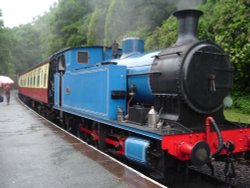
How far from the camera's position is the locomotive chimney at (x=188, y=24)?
592cm

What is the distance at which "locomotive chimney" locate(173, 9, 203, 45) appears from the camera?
19.4 feet

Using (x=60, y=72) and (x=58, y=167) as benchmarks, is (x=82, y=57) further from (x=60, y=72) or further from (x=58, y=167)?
(x=58, y=167)

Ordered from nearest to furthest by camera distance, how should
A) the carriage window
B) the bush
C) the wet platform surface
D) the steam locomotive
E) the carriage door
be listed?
the wet platform surface
the steam locomotive
the carriage window
the carriage door
the bush

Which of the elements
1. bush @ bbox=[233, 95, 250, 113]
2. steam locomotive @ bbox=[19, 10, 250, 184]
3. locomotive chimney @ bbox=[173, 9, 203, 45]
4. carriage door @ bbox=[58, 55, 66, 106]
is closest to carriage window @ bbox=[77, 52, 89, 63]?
carriage door @ bbox=[58, 55, 66, 106]

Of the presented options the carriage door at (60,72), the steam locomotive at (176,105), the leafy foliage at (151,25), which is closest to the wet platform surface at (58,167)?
the steam locomotive at (176,105)

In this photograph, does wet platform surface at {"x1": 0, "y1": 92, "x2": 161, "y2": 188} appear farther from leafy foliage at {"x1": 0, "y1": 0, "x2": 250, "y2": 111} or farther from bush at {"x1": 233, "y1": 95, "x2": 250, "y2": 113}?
bush at {"x1": 233, "y1": 95, "x2": 250, "y2": 113}

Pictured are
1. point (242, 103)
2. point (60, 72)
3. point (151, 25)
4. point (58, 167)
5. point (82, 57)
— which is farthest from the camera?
point (151, 25)

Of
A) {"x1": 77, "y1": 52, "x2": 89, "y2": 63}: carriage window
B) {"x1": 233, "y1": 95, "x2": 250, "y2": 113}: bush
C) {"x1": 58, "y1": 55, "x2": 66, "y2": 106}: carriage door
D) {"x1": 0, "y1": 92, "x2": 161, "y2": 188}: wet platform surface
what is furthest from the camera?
{"x1": 233, "y1": 95, "x2": 250, "y2": 113}: bush

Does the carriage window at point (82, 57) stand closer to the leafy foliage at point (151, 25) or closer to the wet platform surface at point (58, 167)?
the wet platform surface at point (58, 167)

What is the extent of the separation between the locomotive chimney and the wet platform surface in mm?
2478

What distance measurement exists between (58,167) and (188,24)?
11.1ft

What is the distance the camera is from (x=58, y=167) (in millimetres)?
6176

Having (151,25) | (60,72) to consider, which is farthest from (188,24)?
(151,25)

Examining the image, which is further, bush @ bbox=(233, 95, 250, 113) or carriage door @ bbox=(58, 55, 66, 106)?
bush @ bbox=(233, 95, 250, 113)
